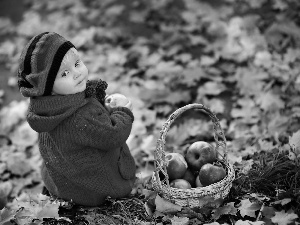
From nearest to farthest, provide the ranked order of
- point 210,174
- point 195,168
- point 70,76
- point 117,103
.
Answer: point 70,76 < point 210,174 < point 117,103 < point 195,168

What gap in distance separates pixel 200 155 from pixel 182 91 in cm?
146

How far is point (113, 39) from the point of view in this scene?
5.45 meters

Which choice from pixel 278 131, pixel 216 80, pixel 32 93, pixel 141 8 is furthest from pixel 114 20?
pixel 32 93

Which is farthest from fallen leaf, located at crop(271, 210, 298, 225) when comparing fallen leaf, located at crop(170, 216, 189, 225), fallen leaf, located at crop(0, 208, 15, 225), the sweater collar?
fallen leaf, located at crop(0, 208, 15, 225)

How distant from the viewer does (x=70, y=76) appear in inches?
104

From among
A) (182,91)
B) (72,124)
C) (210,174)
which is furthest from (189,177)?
(182,91)

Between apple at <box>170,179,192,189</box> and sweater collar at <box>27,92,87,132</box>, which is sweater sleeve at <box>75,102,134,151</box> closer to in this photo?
sweater collar at <box>27,92,87,132</box>

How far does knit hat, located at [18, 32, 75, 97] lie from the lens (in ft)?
8.30

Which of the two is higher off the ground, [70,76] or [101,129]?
[70,76]

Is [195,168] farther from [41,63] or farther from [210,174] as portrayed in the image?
[41,63]

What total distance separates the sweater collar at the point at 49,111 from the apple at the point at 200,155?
2.82 feet

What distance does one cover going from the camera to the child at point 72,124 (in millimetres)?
2568

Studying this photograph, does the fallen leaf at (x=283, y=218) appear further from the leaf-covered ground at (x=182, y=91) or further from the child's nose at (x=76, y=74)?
the child's nose at (x=76, y=74)

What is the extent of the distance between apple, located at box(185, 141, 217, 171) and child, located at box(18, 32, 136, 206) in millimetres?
411
